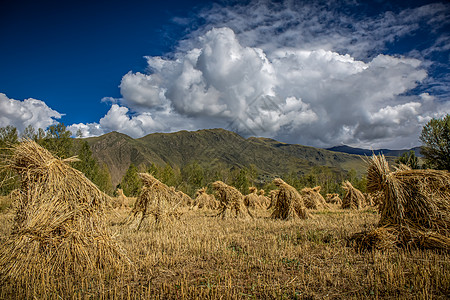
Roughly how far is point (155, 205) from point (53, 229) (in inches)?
251

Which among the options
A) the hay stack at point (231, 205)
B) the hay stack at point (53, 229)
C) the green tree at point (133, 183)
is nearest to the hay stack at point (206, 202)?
the hay stack at point (231, 205)

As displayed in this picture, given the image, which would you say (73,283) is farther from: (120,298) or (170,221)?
(170,221)

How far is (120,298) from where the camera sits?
4023 millimetres

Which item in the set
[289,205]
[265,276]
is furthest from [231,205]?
[265,276]

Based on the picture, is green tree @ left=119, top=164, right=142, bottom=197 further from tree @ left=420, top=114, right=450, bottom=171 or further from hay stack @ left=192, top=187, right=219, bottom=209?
tree @ left=420, top=114, right=450, bottom=171

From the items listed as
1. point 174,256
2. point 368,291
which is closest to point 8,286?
point 174,256

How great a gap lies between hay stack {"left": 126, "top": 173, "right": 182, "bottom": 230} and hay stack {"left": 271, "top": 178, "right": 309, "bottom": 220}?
6.78 m

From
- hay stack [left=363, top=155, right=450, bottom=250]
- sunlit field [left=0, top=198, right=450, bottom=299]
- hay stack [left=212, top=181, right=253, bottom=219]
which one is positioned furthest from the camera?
hay stack [left=212, top=181, right=253, bottom=219]

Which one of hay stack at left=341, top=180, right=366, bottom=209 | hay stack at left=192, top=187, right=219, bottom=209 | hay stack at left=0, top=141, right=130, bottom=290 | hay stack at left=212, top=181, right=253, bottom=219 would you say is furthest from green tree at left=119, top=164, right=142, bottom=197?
hay stack at left=0, top=141, right=130, bottom=290

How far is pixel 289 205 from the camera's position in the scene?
1434cm

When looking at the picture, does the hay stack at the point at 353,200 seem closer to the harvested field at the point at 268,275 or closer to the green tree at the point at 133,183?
the harvested field at the point at 268,275

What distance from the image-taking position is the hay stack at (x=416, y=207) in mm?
6289

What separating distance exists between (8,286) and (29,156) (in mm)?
2797

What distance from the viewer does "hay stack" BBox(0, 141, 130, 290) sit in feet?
16.1
